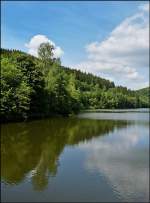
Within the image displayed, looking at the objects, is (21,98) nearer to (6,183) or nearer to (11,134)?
(11,134)

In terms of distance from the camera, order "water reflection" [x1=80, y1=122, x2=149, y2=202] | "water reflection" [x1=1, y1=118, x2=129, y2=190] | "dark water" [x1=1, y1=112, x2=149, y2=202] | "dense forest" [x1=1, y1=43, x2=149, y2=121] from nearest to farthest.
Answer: "dark water" [x1=1, y1=112, x2=149, y2=202], "water reflection" [x1=80, y1=122, x2=149, y2=202], "water reflection" [x1=1, y1=118, x2=129, y2=190], "dense forest" [x1=1, y1=43, x2=149, y2=121]

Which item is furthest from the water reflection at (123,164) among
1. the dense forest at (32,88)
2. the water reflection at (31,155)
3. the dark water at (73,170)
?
the dense forest at (32,88)

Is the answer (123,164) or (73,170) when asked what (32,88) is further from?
(73,170)

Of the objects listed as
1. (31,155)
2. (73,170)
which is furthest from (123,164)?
(31,155)

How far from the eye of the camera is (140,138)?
41281 millimetres

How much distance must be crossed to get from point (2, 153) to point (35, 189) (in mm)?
11556

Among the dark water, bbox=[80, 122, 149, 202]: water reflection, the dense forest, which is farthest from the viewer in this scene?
the dense forest

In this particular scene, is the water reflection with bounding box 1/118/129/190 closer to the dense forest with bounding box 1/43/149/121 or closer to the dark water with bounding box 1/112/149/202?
the dark water with bounding box 1/112/149/202

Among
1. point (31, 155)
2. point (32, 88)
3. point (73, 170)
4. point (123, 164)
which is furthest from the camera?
point (32, 88)

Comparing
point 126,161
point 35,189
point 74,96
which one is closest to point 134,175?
point 126,161

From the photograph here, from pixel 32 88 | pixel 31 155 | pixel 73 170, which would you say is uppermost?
pixel 32 88

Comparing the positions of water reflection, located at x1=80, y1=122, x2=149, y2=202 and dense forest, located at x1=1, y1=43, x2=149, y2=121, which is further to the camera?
dense forest, located at x1=1, y1=43, x2=149, y2=121

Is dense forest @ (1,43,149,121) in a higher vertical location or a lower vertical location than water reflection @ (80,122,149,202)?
higher

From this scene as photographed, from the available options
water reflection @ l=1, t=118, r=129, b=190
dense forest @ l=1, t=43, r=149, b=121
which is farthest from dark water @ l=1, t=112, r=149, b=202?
dense forest @ l=1, t=43, r=149, b=121
